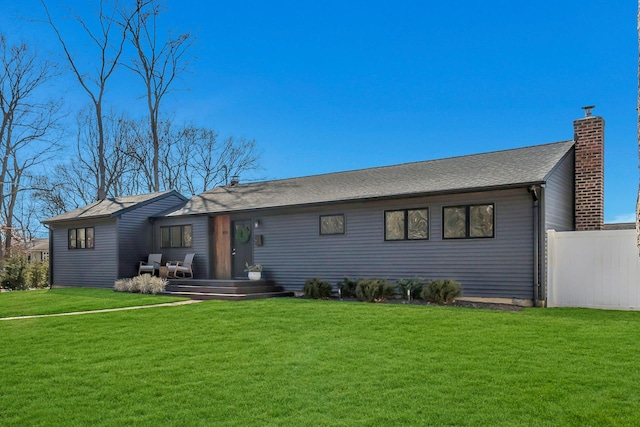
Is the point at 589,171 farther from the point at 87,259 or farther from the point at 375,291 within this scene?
the point at 87,259

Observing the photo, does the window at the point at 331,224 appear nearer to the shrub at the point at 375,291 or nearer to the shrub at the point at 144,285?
the shrub at the point at 375,291

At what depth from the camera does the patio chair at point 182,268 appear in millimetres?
17562

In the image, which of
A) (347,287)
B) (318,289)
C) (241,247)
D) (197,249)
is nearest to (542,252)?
(347,287)

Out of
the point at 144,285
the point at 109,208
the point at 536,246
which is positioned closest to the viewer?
the point at 536,246

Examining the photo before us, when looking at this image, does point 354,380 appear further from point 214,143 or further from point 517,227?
point 214,143

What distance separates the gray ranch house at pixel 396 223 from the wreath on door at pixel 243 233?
0.13 ft

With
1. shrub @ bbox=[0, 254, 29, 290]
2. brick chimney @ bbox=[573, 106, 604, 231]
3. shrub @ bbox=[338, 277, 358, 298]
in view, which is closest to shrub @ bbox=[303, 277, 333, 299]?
shrub @ bbox=[338, 277, 358, 298]

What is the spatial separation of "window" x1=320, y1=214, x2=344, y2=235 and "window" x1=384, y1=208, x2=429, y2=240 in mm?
1520

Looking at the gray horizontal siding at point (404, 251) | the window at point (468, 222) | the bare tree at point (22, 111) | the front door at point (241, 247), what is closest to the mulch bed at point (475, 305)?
the gray horizontal siding at point (404, 251)

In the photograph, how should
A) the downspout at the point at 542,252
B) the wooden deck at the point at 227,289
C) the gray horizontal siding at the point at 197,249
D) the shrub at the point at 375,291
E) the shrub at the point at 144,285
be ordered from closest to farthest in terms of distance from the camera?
the downspout at the point at 542,252 < the shrub at the point at 375,291 < the wooden deck at the point at 227,289 < the shrub at the point at 144,285 < the gray horizontal siding at the point at 197,249

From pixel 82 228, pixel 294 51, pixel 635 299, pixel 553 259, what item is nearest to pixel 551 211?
pixel 553 259

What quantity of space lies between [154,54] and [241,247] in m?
16.0

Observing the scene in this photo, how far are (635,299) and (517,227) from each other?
296 cm

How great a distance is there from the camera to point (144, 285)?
1620 cm
